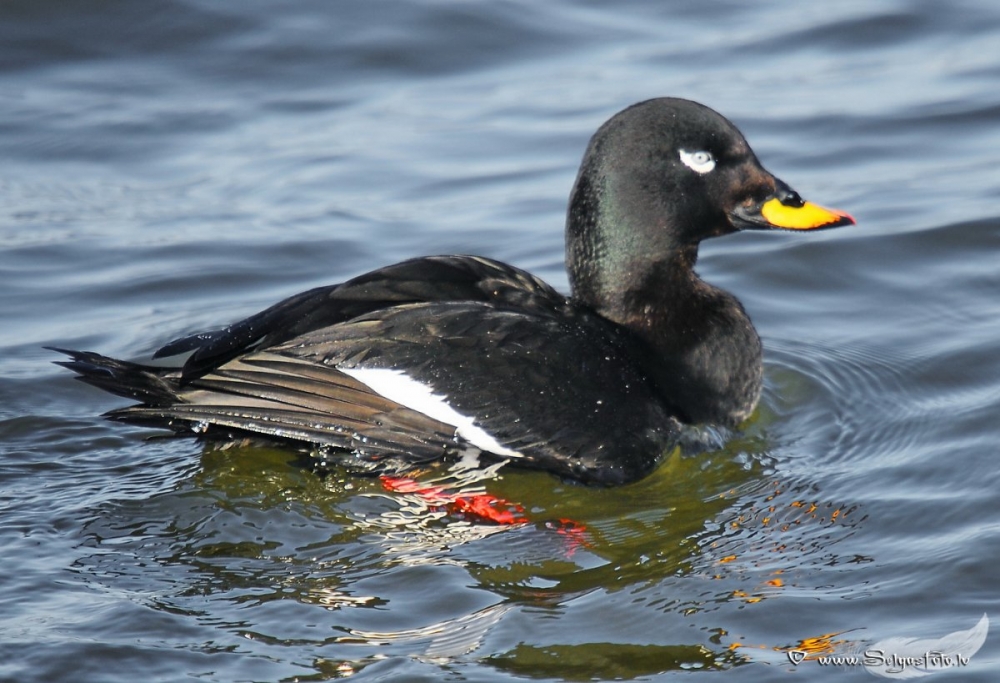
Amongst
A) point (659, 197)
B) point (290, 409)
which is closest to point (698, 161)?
point (659, 197)

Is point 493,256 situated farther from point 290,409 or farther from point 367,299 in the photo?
point 290,409

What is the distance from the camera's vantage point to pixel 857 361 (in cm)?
591

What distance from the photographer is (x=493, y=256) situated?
7.07m

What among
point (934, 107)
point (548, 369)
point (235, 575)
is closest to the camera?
point (235, 575)

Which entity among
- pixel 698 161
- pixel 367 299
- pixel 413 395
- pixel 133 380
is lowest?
pixel 413 395

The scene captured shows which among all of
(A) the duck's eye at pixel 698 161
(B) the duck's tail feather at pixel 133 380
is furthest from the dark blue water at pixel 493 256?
(A) the duck's eye at pixel 698 161

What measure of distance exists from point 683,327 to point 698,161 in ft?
2.04

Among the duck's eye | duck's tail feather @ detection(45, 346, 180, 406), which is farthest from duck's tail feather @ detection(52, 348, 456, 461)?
the duck's eye

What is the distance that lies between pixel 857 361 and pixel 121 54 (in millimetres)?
6040

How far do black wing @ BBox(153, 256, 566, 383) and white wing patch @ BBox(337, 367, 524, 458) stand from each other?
0.27 meters

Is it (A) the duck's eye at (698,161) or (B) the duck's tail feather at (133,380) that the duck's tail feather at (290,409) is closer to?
(B) the duck's tail feather at (133,380)

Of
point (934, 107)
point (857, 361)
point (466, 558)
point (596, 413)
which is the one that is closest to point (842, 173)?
point (934, 107)

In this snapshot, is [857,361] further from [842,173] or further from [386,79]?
[386,79]

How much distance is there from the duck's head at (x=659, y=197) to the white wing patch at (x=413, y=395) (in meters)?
0.94
